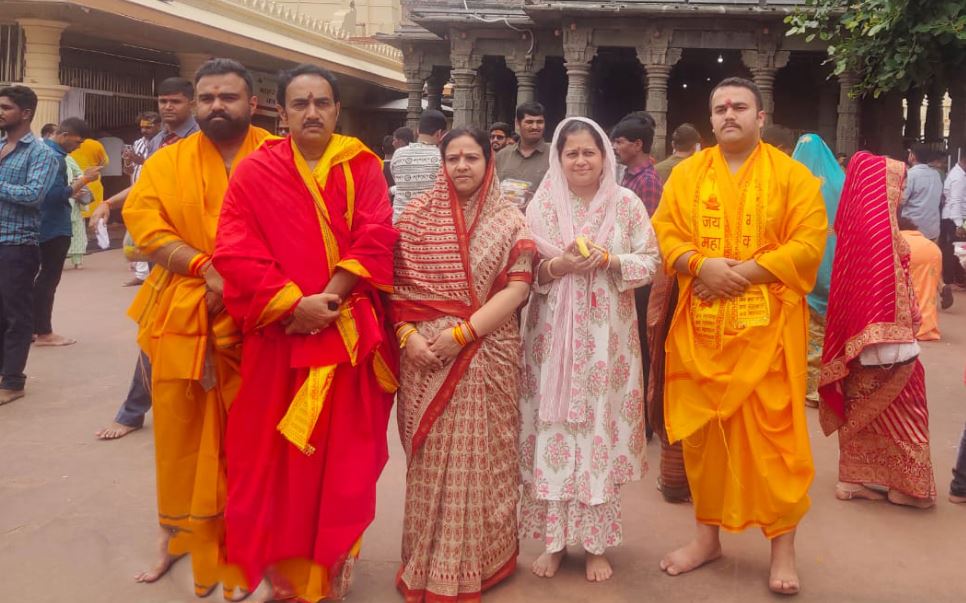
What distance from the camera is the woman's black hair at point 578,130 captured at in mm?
3197

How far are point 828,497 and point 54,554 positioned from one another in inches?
128

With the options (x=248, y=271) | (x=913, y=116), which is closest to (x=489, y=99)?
(x=913, y=116)

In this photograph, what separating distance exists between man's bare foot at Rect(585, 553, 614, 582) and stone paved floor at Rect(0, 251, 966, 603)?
0.12 feet

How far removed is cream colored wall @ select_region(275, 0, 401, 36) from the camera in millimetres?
29112

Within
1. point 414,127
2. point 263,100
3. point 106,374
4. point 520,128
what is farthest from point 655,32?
point 106,374

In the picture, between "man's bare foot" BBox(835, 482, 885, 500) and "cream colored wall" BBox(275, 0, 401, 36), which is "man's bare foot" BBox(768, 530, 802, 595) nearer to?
"man's bare foot" BBox(835, 482, 885, 500)

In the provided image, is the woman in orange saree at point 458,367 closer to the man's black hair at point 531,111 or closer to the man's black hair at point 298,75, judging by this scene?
the man's black hair at point 298,75

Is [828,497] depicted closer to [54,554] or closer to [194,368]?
[194,368]

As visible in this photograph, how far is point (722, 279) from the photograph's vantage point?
10.1ft

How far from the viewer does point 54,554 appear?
3.36m

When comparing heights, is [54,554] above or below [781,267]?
below

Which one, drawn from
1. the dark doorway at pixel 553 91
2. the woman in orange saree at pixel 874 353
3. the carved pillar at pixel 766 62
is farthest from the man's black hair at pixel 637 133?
the dark doorway at pixel 553 91

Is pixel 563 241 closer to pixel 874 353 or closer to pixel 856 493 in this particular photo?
pixel 874 353

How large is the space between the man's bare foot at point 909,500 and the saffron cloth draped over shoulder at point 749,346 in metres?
1.16
